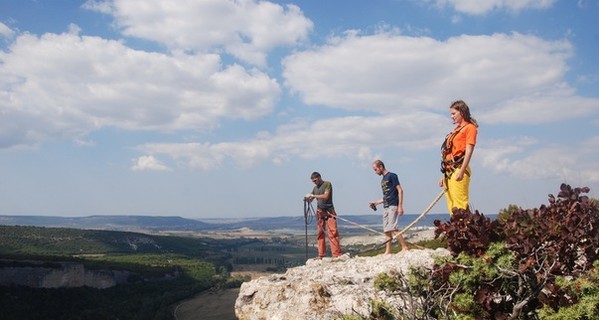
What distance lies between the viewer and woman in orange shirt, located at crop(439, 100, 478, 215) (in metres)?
6.92

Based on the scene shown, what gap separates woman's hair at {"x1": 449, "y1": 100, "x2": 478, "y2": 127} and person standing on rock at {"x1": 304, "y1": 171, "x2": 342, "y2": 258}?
4713 millimetres

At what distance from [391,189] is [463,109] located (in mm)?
3025

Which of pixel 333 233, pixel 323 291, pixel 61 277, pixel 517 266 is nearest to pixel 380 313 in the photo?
pixel 517 266

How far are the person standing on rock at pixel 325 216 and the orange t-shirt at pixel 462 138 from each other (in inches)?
172

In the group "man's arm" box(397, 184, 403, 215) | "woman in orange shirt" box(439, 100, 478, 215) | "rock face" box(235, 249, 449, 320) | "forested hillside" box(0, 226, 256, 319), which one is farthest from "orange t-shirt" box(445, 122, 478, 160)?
"forested hillside" box(0, 226, 256, 319)

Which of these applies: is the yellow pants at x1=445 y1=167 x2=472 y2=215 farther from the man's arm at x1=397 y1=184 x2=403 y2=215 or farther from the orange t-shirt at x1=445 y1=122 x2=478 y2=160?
the man's arm at x1=397 y1=184 x2=403 y2=215

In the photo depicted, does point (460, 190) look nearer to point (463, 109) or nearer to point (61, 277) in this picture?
point (463, 109)

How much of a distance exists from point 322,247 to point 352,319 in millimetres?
6521

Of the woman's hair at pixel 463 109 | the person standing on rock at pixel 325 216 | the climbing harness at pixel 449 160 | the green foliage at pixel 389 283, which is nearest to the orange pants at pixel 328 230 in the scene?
the person standing on rock at pixel 325 216

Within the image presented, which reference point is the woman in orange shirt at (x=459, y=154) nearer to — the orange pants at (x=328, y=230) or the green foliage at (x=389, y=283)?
the green foliage at (x=389, y=283)

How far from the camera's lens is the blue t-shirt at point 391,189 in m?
9.84

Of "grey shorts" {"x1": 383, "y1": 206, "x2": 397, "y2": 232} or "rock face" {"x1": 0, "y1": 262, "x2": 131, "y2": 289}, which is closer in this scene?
"grey shorts" {"x1": 383, "y1": 206, "x2": 397, "y2": 232}

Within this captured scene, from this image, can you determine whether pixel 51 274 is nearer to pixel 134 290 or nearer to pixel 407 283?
pixel 134 290

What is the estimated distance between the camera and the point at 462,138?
23.4 ft
